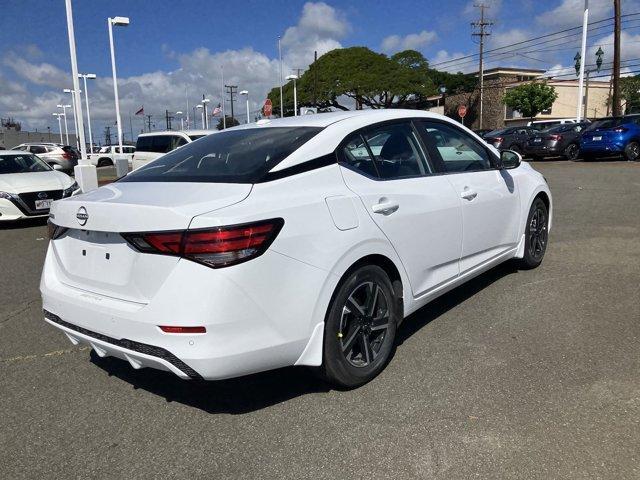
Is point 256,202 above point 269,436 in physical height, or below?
above

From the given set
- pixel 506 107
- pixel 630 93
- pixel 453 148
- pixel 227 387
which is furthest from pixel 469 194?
pixel 630 93

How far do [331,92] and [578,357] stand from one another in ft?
167

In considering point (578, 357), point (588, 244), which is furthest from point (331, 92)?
point (578, 357)

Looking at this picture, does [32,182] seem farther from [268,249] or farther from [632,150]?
[632,150]

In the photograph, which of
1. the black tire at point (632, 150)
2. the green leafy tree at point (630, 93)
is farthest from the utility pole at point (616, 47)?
the green leafy tree at point (630, 93)

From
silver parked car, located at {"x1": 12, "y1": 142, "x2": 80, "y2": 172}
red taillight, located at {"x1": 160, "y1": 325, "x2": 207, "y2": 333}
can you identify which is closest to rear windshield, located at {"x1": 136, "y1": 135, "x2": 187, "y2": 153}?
silver parked car, located at {"x1": 12, "y1": 142, "x2": 80, "y2": 172}

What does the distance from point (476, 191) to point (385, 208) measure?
1.25 m

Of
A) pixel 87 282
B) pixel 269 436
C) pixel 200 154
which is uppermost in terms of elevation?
pixel 200 154

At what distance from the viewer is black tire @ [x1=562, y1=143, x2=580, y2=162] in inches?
807

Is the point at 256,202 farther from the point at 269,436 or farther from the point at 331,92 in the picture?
the point at 331,92

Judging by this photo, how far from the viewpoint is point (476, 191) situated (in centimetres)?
414

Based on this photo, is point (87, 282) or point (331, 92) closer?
point (87, 282)

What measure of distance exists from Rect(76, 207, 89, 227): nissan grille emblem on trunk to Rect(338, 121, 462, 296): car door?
141cm

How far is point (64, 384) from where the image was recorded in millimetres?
3328
